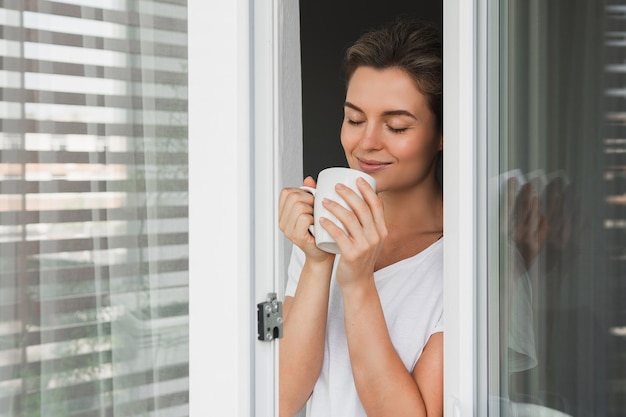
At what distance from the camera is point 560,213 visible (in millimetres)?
998

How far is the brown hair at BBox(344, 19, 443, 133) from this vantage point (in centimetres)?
126

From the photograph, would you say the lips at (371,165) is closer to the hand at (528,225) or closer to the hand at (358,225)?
the hand at (358,225)

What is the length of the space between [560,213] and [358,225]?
292 mm

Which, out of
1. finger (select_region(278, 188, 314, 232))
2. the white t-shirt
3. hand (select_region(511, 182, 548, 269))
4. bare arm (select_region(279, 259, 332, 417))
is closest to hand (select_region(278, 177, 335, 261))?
finger (select_region(278, 188, 314, 232))

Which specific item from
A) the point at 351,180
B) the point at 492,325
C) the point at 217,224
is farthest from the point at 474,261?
the point at 217,224

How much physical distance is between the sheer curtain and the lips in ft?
1.52

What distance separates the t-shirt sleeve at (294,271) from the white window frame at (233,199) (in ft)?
1.61

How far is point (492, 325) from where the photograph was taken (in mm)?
1113

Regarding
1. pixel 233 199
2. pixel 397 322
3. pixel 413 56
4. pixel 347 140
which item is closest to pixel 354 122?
pixel 347 140

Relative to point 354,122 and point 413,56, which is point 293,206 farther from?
point 413,56

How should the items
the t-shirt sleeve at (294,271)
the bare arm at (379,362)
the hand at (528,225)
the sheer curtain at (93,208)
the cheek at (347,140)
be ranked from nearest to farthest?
the sheer curtain at (93,208)
the hand at (528,225)
the bare arm at (379,362)
the cheek at (347,140)
the t-shirt sleeve at (294,271)

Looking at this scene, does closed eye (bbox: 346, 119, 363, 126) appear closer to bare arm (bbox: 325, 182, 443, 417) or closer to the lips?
the lips

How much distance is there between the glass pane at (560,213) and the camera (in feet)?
3.03

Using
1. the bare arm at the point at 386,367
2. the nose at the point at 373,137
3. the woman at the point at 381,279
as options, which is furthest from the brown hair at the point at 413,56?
the bare arm at the point at 386,367
